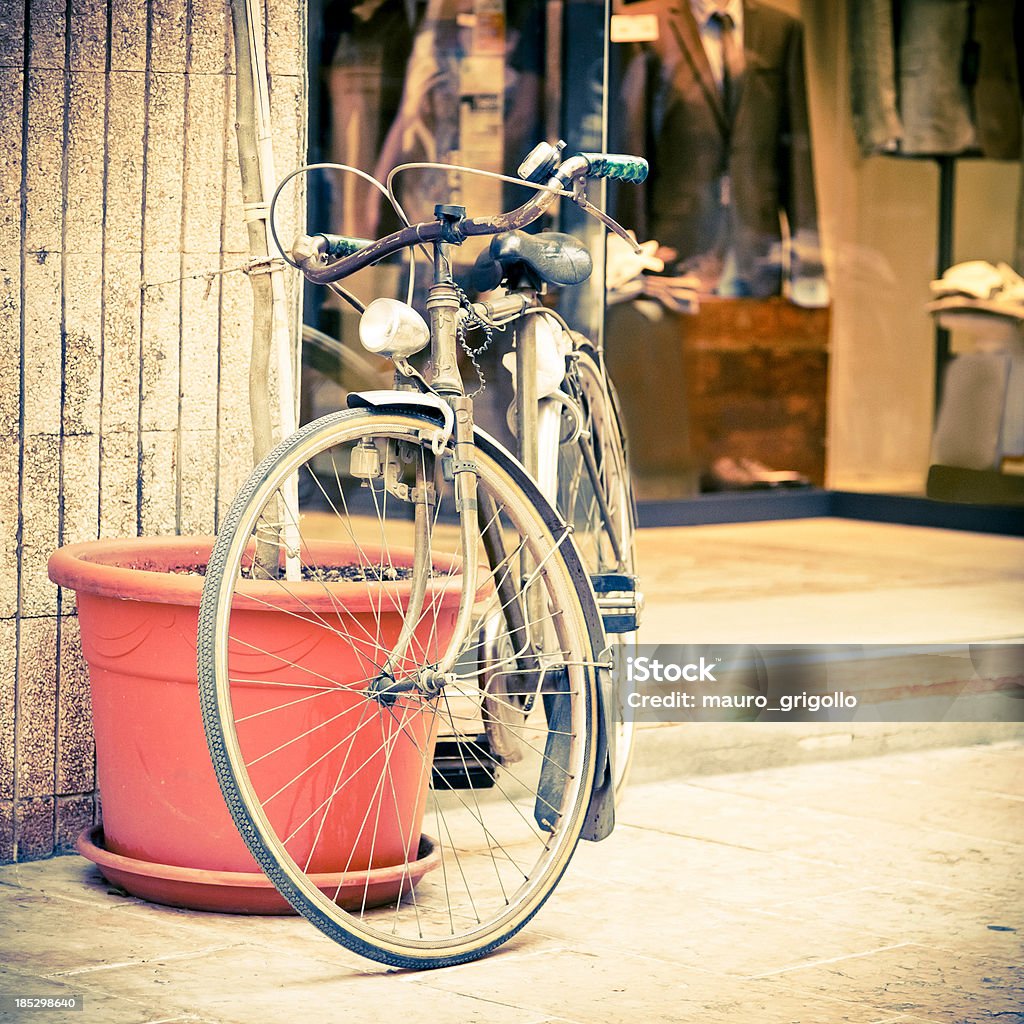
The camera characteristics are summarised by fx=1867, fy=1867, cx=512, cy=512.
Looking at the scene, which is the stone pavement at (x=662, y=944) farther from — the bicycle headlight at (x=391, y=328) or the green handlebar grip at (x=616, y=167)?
the green handlebar grip at (x=616, y=167)

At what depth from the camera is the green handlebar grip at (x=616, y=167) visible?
3.24m

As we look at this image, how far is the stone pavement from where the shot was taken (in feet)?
9.19

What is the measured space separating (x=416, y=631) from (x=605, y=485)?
1.10 metres

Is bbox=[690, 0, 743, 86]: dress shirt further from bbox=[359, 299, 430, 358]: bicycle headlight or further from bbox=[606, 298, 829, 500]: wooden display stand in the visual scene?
bbox=[359, 299, 430, 358]: bicycle headlight

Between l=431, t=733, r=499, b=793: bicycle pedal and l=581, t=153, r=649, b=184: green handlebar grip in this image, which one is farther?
l=431, t=733, r=499, b=793: bicycle pedal

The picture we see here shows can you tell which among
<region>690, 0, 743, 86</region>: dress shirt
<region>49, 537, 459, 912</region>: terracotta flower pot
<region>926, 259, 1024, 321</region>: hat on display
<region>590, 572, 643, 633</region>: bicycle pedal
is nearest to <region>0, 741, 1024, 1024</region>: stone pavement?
<region>49, 537, 459, 912</region>: terracotta flower pot

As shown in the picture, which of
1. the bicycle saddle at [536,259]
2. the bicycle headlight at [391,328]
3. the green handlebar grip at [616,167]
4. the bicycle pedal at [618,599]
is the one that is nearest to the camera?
the bicycle headlight at [391,328]

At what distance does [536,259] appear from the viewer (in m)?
3.42

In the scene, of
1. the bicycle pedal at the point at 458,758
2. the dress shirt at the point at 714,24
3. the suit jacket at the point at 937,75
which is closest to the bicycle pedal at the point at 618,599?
the bicycle pedal at the point at 458,758

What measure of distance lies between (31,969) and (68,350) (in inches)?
49.2

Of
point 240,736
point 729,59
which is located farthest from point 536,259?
point 729,59

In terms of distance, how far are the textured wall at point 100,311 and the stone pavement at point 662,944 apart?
36 centimetres

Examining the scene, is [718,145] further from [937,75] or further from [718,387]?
[718,387]

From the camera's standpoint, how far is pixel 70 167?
357cm
